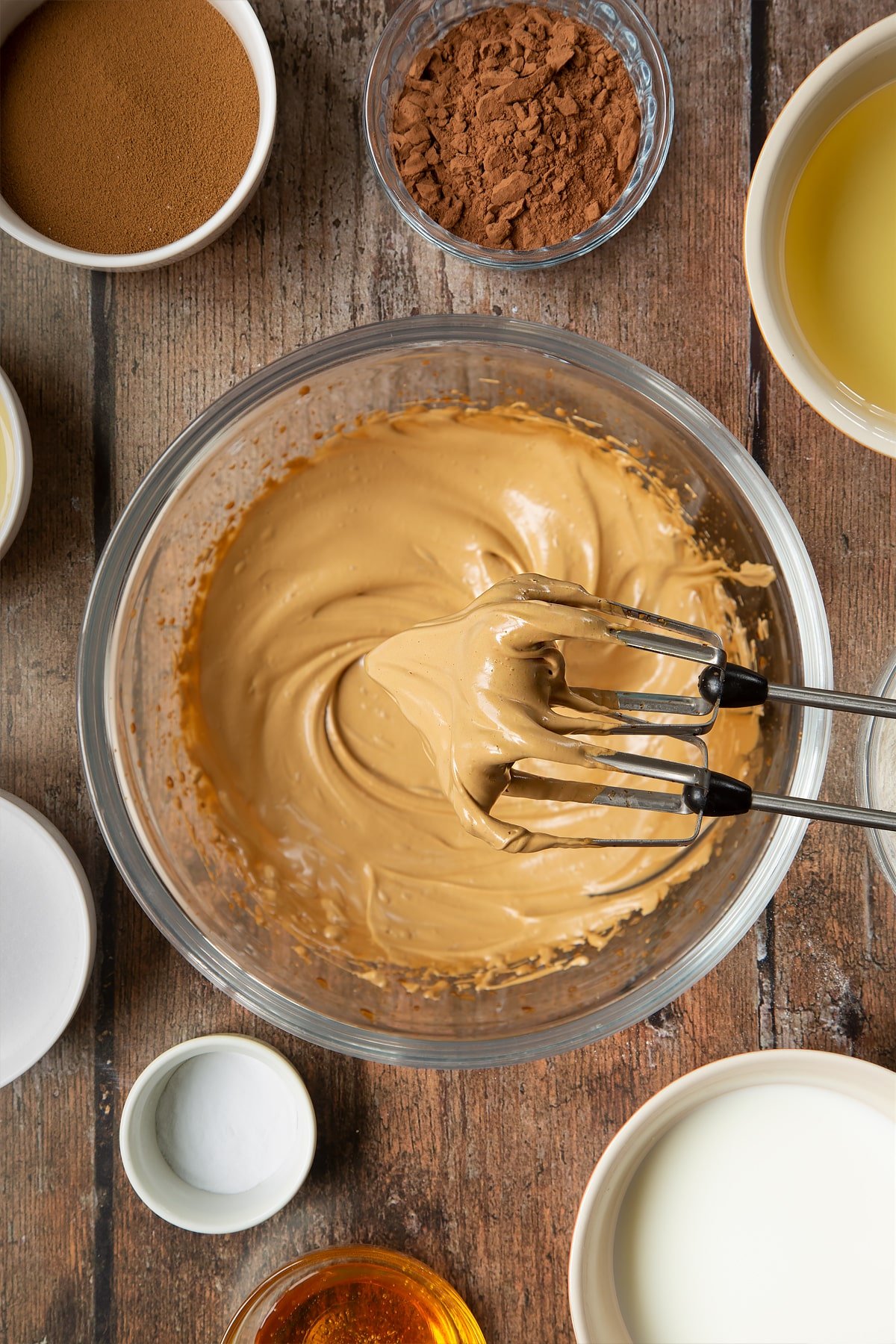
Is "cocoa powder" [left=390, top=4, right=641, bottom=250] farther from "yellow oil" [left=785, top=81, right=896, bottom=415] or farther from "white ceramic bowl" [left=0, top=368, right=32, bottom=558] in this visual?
"white ceramic bowl" [left=0, top=368, right=32, bottom=558]

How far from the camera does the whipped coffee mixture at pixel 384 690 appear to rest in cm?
92

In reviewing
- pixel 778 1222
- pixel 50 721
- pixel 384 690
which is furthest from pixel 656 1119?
pixel 50 721

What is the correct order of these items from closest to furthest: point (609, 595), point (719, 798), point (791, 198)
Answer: point (719, 798) → point (791, 198) → point (609, 595)

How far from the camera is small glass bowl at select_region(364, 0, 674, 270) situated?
88 cm

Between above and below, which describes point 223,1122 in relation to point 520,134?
below

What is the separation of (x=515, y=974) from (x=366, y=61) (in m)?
0.90

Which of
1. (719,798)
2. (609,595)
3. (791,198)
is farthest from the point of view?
(609,595)

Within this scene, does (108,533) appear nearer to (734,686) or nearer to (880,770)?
(734,686)

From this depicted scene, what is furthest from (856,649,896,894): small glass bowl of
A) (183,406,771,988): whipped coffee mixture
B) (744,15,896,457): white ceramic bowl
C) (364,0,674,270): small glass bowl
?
(364,0,674,270): small glass bowl

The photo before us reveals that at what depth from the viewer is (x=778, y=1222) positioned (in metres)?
0.89

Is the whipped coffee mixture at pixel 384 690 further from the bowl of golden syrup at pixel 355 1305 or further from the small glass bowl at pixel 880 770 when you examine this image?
the bowl of golden syrup at pixel 355 1305

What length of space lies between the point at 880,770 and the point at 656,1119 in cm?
39

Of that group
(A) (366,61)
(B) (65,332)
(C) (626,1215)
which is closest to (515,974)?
(C) (626,1215)

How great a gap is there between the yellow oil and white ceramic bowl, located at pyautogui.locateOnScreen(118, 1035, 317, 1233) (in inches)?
32.7
